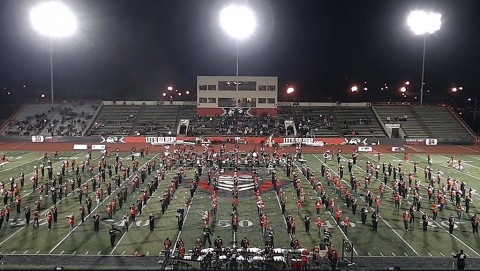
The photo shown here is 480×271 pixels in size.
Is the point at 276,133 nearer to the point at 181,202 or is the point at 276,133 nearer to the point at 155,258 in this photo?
the point at 181,202

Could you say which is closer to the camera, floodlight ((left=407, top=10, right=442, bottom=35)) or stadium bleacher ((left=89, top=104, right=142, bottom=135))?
floodlight ((left=407, top=10, right=442, bottom=35))

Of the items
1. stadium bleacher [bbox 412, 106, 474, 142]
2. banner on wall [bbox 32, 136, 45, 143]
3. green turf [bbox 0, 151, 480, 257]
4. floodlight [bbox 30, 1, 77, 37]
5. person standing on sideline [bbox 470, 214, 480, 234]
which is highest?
floodlight [bbox 30, 1, 77, 37]

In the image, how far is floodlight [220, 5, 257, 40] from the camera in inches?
1756

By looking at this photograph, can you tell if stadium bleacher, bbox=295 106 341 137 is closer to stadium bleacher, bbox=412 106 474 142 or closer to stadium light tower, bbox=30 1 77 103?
stadium bleacher, bbox=412 106 474 142

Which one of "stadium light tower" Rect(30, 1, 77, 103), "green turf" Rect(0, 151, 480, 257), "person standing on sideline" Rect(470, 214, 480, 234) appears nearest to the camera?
"green turf" Rect(0, 151, 480, 257)

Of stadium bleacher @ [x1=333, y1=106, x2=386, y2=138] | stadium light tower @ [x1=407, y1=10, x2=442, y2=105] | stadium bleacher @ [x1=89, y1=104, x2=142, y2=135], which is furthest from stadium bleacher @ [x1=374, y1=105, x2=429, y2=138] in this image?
stadium bleacher @ [x1=89, y1=104, x2=142, y2=135]

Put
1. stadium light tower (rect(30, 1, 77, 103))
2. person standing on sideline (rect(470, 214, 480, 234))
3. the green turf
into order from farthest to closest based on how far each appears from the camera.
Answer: stadium light tower (rect(30, 1, 77, 103)), person standing on sideline (rect(470, 214, 480, 234)), the green turf

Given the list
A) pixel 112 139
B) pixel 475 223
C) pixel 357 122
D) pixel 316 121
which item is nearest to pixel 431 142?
pixel 357 122

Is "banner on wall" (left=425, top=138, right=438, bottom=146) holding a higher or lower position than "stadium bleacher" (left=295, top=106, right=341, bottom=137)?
lower

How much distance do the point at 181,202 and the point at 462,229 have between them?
40.4 feet

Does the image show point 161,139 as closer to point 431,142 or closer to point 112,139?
point 112,139

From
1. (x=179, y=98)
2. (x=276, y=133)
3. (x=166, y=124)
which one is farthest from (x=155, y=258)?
(x=179, y=98)

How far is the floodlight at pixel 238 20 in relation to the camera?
44.6m

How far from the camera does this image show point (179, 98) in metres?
81.2
